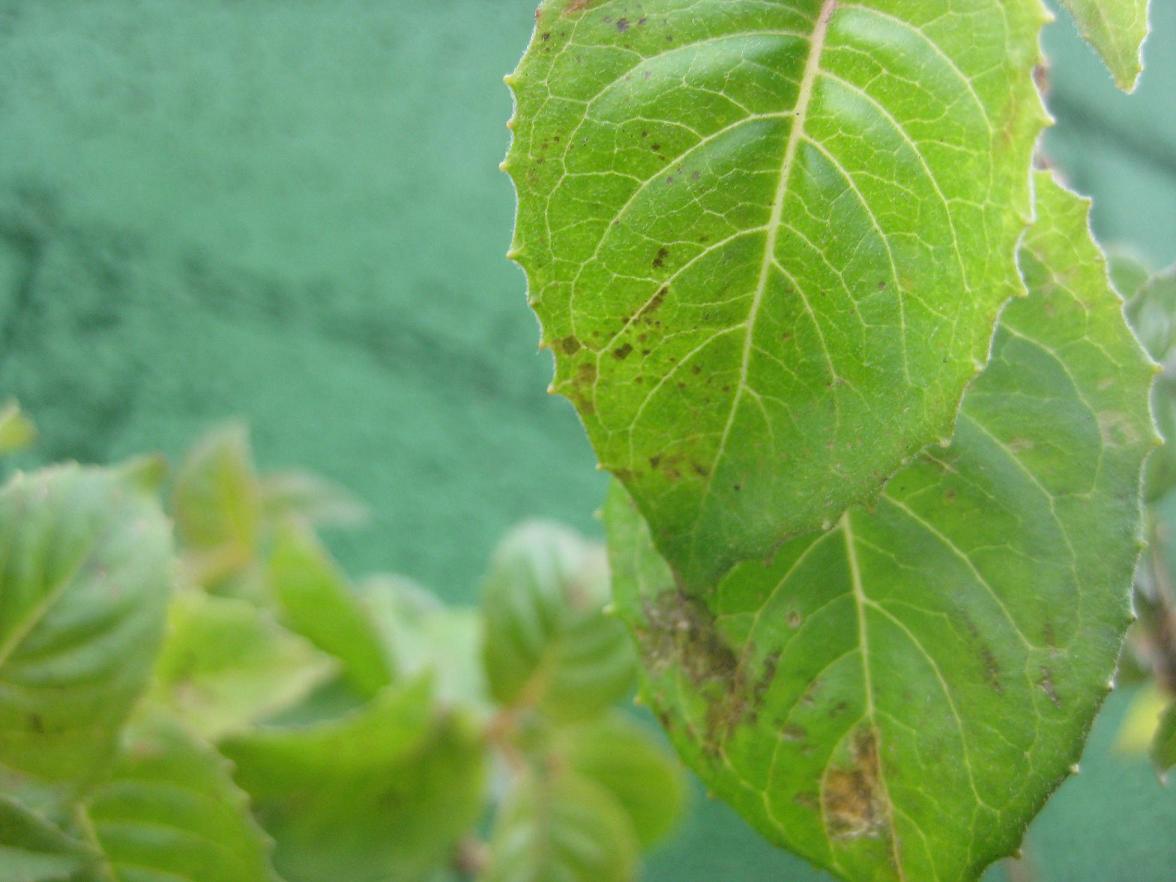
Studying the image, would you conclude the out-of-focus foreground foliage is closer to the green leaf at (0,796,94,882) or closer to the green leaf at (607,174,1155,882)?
the green leaf at (0,796,94,882)

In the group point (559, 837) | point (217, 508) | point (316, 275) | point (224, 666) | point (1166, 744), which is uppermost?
point (316, 275)

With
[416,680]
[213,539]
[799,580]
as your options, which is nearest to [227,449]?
[213,539]

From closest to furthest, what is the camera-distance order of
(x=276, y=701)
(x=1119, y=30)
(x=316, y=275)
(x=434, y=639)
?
(x=1119, y=30) < (x=276, y=701) < (x=434, y=639) < (x=316, y=275)

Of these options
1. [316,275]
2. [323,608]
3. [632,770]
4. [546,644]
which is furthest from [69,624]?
[316,275]

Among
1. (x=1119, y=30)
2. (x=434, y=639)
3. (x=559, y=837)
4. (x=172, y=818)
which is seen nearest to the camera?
(x=1119, y=30)

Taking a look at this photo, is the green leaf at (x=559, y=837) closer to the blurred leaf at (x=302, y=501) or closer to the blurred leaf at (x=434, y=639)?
the blurred leaf at (x=434, y=639)

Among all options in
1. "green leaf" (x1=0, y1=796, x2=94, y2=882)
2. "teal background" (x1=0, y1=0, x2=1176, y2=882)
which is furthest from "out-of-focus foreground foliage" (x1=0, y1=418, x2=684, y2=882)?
"teal background" (x1=0, y1=0, x2=1176, y2=882)

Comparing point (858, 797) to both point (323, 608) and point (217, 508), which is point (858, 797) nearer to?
point (323, 608)
